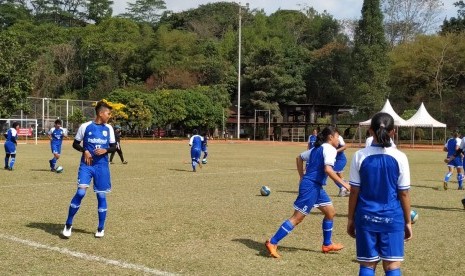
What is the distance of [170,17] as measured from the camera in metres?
99.1

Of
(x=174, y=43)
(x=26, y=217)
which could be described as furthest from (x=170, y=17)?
(x=26, y=217)

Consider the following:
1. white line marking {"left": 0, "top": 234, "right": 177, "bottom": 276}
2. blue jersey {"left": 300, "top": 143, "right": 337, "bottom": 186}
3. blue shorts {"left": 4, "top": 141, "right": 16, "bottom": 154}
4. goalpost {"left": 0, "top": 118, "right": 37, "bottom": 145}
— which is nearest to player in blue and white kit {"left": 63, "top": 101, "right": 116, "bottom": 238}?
white line marking {"left": 0, "top": 234, "right": 177, "bottom": 276}

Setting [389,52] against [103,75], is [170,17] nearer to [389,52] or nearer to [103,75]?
[103,75]

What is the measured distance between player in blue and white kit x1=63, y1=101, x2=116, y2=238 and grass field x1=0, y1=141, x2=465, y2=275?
1.41ft

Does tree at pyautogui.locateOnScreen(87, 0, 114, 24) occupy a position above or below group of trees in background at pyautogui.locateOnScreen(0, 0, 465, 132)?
above

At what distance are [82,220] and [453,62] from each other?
61932 mm

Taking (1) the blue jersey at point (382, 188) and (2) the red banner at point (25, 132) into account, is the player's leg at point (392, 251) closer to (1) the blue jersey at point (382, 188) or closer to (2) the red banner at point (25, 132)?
(1) the blue jersey at point (382, 188)

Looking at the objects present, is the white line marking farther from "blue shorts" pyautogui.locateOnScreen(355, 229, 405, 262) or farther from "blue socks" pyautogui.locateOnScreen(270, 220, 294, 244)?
"blue shorts" pyautogui.locateOnScreen(355, 229, 405, 262)

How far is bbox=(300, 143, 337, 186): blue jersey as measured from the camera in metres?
7.16

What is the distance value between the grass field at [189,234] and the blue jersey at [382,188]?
2.13 m

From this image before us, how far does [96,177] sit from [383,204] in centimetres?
Result: 509

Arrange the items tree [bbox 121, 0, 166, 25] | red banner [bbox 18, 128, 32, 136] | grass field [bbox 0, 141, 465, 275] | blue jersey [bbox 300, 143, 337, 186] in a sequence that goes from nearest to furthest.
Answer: grass field [bbox 0, 141, 465, 275], blue jersey [bbox 300, 143, 337, 186], red banner [bbox 18, 128, 32, 136], tree [bbox 121, 0, 166, 25]

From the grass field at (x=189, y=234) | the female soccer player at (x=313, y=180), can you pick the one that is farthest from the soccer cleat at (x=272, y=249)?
the grass field at (x=189, y=234)

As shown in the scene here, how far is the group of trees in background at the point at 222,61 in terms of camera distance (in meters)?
63.1
